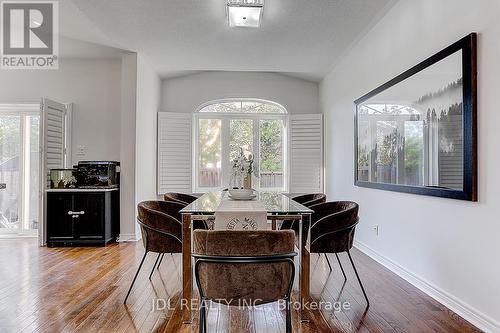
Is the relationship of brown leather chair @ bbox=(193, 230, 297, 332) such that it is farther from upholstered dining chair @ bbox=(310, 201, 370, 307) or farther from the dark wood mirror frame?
the dark wood mirror frame

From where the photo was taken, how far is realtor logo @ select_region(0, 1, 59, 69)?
4066mm

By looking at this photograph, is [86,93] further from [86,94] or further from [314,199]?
[314,199]

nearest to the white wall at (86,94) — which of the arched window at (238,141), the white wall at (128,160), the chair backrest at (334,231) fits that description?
the white wall at (128,160)

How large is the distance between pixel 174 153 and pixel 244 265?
4.91m

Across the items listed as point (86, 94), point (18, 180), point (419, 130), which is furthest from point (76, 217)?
point (419, 130)

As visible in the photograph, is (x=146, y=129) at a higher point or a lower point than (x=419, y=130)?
higher

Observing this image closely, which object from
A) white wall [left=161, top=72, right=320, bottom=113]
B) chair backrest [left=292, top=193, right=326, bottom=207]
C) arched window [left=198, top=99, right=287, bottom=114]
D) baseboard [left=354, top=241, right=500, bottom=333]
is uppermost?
white wall [left=161, top=72, right=320, bottom=113]

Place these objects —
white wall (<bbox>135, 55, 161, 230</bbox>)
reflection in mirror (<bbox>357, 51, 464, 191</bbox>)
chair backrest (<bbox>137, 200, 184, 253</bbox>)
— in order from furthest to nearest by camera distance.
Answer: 1. white wall (<bbox>135, 55, 161, 230</bbox>)
2. chair backrest (<bbox>137, 200, 184, 253</bbox>)
3. reflection in mirror (<bbox>357, 51, 464, 191</bbox>)

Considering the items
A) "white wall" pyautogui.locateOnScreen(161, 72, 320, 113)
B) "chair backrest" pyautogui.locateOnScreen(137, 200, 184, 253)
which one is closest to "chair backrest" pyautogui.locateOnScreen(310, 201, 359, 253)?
"chair backrest" pyautogui.locateOnScreen(137, 200, 184, 253)

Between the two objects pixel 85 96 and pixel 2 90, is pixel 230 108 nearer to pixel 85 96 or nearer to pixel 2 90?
pixel 85 96

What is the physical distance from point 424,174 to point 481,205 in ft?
2.37

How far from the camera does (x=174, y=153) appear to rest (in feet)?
21.2

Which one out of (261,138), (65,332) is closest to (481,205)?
(65,332)

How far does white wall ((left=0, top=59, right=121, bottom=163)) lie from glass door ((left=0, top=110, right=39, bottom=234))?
47cm
